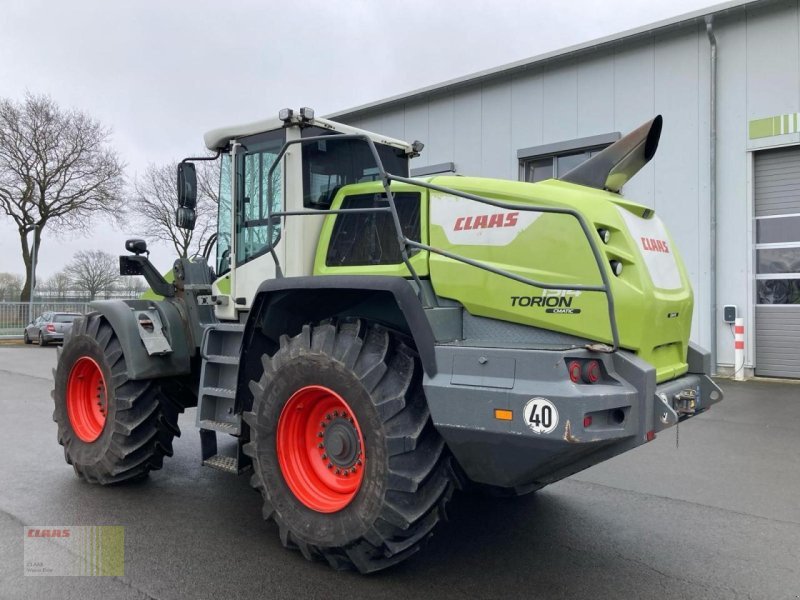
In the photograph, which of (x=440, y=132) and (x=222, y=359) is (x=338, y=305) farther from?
(x=440, y=132)

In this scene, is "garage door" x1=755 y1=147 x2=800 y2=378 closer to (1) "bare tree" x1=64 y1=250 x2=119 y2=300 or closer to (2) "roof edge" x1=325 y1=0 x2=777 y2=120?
(2) "roof edge" x1=325 y1=0 x2=777 y2=120

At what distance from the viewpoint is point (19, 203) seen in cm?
2747

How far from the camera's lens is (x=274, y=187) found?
179 inches

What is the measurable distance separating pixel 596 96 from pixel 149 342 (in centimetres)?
1102

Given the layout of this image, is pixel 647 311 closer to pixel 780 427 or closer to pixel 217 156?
pixel 217 156

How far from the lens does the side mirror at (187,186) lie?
4906mm

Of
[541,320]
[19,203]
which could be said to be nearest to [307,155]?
[541,320]

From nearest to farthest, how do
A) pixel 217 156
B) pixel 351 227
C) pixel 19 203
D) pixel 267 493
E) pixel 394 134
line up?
pixel 267 493 < pixel 351 227 < pixel 217 156 < pixel 394 134 < pixel 19 203

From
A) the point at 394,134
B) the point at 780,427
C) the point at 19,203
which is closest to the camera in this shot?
the point at 780,427

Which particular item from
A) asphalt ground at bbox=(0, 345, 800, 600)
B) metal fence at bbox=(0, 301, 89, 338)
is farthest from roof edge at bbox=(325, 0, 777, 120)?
metal fence at bbox=(0, 301, 89, 338)

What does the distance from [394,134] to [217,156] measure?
1196 cm

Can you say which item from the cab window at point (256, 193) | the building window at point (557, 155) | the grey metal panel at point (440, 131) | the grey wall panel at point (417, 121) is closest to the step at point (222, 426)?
the cab window at point (256, 193)

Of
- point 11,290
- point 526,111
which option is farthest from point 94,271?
point 526,111
